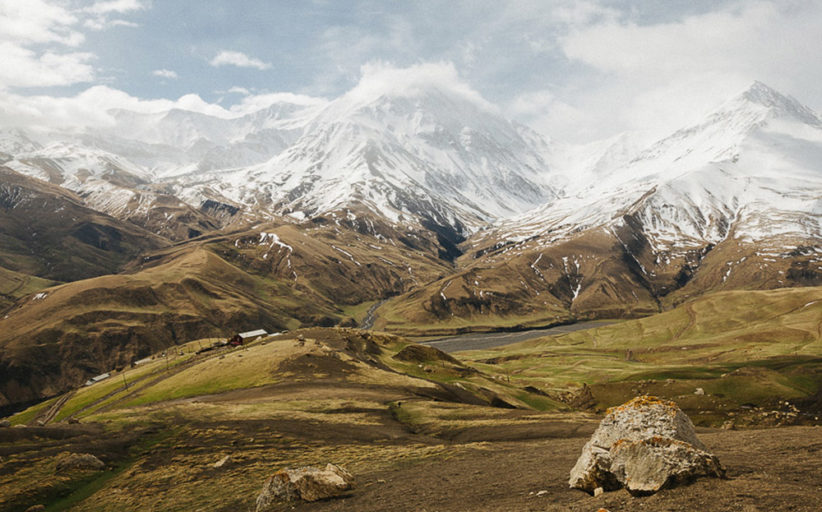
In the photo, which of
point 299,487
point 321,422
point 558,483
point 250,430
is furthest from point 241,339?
point 558,483

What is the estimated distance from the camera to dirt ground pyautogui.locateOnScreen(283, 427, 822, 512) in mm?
15273

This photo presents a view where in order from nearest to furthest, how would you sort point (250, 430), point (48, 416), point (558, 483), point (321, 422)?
1. point (558, 483)
2. point (250, 430)
3. point (321, 422)
4. point (48, 416)

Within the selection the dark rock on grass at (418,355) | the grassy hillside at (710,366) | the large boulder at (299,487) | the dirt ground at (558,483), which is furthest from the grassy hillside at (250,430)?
the dark rock on grass at (418,355)

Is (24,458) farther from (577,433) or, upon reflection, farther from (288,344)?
(288,344)

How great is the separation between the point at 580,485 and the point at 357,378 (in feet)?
212

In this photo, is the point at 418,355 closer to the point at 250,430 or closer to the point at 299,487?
the point at 250,430

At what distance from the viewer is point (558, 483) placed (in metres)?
22.2

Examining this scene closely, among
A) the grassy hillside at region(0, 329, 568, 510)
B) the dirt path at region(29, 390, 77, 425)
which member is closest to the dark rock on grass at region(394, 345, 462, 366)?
the grassy hillside at region(0, 329, 568, 510)

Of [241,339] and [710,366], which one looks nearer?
[710,366]

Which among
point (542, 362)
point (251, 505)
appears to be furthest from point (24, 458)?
point (542, 362)

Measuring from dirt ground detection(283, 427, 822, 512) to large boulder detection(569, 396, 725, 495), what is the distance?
18.0 inches

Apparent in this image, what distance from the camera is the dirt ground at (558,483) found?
15273 millimetres

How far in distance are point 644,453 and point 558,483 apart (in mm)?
6279

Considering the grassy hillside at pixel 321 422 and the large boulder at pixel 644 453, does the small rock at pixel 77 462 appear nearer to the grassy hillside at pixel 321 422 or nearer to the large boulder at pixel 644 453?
the grassy hillside at pixel 321 422
